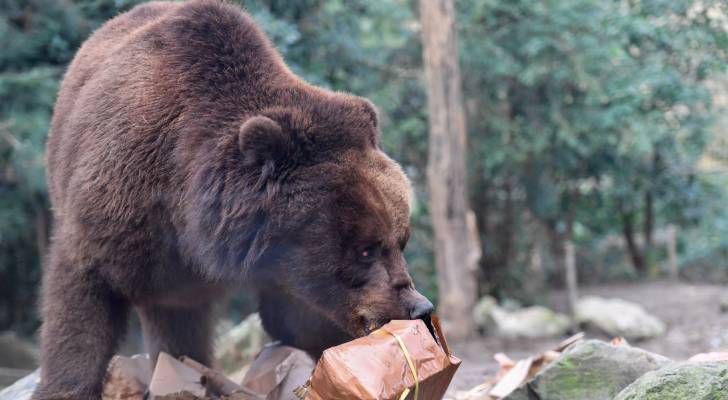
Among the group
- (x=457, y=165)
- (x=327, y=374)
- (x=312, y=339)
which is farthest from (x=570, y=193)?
(x=327, y=374)

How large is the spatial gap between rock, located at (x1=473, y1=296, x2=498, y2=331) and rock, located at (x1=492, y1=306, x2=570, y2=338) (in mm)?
82

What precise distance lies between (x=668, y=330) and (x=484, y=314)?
2.54m

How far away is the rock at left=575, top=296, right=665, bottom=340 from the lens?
33.8 feet

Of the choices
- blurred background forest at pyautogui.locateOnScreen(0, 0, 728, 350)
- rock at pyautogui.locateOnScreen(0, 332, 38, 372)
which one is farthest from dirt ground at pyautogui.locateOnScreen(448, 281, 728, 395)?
rock at pyautogui.locateOnScreen(0, 332, 38, 372)

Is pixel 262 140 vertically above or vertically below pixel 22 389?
above

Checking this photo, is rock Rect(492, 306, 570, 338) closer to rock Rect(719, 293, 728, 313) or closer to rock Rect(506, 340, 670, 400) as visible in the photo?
rock Rect(719, 293, 728, 313)

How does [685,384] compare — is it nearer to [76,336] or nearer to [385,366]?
[385,366]

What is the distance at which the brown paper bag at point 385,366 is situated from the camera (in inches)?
115

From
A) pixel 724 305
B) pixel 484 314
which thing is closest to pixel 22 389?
pixel 484 314

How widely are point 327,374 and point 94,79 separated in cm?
213

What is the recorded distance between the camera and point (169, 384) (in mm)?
4027

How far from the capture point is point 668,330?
10.5 m

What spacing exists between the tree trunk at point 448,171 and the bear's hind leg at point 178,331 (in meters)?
5.23

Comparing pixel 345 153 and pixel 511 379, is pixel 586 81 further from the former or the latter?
pixel 345 153
